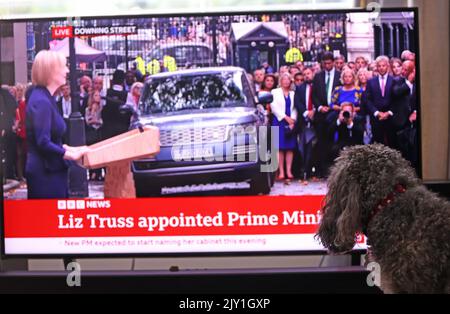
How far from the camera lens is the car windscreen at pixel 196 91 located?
4.39 metres

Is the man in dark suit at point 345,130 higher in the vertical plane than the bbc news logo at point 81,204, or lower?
higher

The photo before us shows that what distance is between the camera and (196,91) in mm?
4398

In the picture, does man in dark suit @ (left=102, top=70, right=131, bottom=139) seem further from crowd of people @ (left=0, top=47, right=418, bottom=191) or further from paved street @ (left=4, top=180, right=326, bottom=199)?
paved street @ (left=4, top=180, right=326, bottom=199)

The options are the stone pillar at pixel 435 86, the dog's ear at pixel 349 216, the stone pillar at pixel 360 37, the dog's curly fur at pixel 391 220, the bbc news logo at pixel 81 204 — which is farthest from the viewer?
the stone pillar at pixel 435 86

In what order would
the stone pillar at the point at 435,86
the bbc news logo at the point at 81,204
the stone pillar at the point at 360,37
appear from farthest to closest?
1. the stone pillar at the point at 435,86
2. the bbc news logo at the point at 81,204
3. the stone pillar at the point at 360,37

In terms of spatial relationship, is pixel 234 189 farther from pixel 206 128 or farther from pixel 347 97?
pixel 347 97

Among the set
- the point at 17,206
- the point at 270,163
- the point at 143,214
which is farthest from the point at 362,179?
Answer: the point at 17,206

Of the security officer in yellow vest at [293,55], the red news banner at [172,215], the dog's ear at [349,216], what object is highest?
the security officer in yellow vest at [293,55]

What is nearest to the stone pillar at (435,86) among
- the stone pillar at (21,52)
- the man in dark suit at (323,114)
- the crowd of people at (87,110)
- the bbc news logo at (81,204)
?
the man in dark suit at (323,114)

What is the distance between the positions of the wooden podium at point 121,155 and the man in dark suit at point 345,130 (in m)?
1.21

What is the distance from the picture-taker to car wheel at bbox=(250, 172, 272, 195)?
174 inches

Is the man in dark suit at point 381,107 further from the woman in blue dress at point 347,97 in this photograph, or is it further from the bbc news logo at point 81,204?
the bbc news logo at point 81,204
